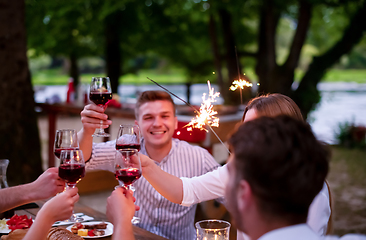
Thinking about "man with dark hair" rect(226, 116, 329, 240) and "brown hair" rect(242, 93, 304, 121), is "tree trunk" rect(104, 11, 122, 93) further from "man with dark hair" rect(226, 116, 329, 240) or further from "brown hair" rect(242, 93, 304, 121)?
"man with dark hair" rect(226, 116, 329, 240)

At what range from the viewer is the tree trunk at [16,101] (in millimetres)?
4863

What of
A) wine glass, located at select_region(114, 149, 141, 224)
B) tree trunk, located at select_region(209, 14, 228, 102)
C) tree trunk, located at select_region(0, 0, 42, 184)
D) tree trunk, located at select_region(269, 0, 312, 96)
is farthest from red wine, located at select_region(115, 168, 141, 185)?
tree trunk, located at select_region(209, 14, 228, 102)

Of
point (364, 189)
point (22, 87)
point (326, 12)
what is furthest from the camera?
point (326, 12)

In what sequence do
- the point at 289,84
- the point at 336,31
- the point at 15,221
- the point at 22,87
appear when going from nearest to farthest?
the point at 15,221 → the point at 22,87 → the point at 289,84 → the point at 336,31

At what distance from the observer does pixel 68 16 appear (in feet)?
32.3

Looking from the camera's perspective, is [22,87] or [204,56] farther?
[204,56]

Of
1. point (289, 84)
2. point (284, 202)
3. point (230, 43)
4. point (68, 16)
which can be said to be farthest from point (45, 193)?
point (68, 16)

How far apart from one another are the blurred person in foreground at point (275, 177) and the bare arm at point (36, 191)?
1.09m

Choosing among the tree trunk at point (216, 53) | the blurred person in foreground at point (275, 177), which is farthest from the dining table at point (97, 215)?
the tree trunk at point (216, 53)

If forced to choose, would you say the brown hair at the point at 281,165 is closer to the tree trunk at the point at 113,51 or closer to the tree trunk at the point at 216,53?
the tree trunk at the point at 216,53

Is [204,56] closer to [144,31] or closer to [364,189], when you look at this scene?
[144,31]

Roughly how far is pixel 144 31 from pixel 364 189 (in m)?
6.76

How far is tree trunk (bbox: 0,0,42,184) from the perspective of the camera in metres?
4.86

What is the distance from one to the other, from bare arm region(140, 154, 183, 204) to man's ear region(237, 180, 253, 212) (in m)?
1.00
